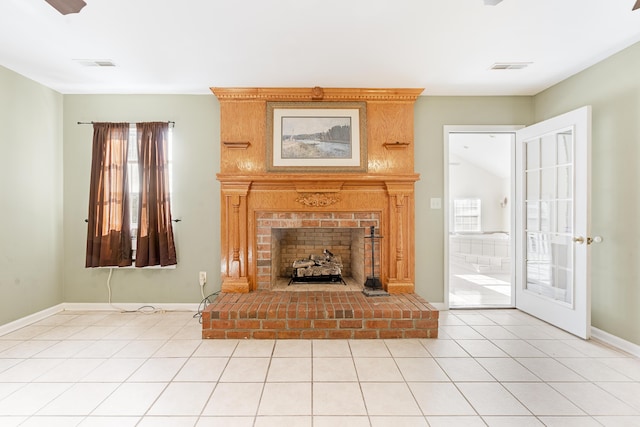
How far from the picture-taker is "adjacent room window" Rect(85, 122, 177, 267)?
3.24m

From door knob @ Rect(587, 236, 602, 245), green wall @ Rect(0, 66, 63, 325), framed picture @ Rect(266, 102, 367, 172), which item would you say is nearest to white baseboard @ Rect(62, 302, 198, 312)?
green wall @ Rect(0, 66, 63, 325)

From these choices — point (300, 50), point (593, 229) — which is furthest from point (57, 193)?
point (593, 229)

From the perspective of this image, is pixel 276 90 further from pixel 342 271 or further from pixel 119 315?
pixel 119 315

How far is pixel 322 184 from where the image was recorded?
3227mm

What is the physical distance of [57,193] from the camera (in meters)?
3.31

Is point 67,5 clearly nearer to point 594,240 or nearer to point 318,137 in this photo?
point 318,137

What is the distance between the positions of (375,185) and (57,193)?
11.3 feet

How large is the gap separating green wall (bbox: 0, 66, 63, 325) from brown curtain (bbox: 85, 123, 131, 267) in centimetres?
41

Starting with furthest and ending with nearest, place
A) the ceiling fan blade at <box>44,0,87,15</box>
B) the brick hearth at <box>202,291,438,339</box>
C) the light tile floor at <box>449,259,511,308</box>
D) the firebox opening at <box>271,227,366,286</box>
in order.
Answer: the firebox opening at <box>271,227,366,286</box> < the light tile floor at <box>449,259,511,308</box> < the brick hearth at <box>202,291,438,339</box> < the ceiling fan blade at <box>44,0,87,15</box>

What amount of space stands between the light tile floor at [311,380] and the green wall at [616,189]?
389 millimetres

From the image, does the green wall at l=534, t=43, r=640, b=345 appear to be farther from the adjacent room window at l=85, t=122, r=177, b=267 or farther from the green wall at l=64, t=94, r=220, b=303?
the adjacent room window at l=85, t=122, r=177, b=267

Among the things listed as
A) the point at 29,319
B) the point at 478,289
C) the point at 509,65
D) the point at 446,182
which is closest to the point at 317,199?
the point at 446,182

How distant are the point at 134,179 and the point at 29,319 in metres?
1.66

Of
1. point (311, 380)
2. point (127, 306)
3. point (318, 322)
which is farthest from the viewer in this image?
point (127, 306)
